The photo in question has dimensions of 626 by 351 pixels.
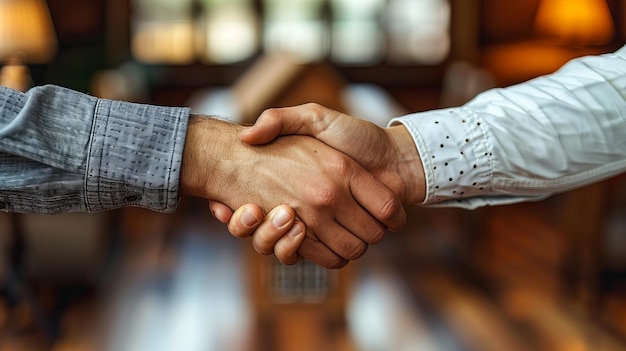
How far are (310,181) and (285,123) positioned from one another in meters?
0.13

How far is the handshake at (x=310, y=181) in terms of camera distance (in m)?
1.81

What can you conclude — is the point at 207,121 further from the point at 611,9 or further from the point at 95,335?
the point at 611,9

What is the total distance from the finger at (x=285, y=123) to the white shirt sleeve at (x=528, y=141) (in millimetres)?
198

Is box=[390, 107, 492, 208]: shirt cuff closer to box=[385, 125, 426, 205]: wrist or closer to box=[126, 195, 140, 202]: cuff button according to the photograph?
box=[385, 125, 426, 205]: wrist

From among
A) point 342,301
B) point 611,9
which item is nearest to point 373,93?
point 611,9

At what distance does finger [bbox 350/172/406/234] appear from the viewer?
183cm

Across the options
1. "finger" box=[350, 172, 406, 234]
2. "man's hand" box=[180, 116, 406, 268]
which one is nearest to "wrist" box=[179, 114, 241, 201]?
"man's hand" box=[180, 116, 406, 268]

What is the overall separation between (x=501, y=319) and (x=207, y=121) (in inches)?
88.5

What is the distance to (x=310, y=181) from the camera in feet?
6.02

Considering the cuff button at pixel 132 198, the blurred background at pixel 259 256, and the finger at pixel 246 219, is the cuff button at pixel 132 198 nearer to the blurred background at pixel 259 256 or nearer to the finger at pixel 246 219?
the finger at pixel 246 219

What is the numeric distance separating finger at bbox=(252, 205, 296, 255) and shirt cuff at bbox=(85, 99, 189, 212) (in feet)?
0.62

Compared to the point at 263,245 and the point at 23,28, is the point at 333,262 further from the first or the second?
the point at 23,28

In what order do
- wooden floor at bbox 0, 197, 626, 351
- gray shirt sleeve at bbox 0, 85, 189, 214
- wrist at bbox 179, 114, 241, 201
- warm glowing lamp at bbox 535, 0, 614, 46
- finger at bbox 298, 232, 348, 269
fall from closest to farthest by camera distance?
gray shirt sleeve at bbox 0, 85, 189, 214 < wrist at bbox 179, 114, 241, 201 < finger at bbox 298, 232, 348, 269 < wooden floor at bbox 0, 197, 626, 351 < warm glowing lamp at bbox 535, 0, 614, 46

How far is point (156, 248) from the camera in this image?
4.86 m
